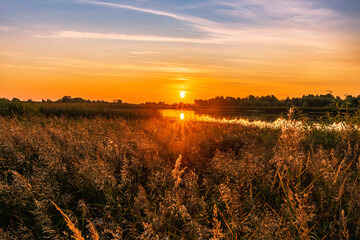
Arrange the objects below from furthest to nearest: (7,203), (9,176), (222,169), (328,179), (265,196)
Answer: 1. (9,176)
2. (222,169)
3. (265,196)
4. (7,203)
5. (328,179)

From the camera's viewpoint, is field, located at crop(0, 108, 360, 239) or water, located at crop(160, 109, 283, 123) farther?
water, located at crop(160, 109, 283, 123)

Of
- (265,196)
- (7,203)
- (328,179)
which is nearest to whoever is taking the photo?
(328,179)

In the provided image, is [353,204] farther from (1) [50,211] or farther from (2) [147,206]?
(1) [50,211]

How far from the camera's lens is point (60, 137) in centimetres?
645

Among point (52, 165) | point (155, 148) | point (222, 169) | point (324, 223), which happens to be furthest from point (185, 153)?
point (324, 223)

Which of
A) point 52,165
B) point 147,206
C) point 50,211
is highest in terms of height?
point 52,165

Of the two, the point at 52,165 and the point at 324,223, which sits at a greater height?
the point at 52,165

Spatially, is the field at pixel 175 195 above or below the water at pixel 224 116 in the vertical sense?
below

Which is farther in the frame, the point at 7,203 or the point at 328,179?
the point at 7,203

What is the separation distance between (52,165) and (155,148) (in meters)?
1.94

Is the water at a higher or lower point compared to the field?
higher

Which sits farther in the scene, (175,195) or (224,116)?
(224,116)

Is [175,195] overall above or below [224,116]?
below

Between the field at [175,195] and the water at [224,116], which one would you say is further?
the water at [224,116]
